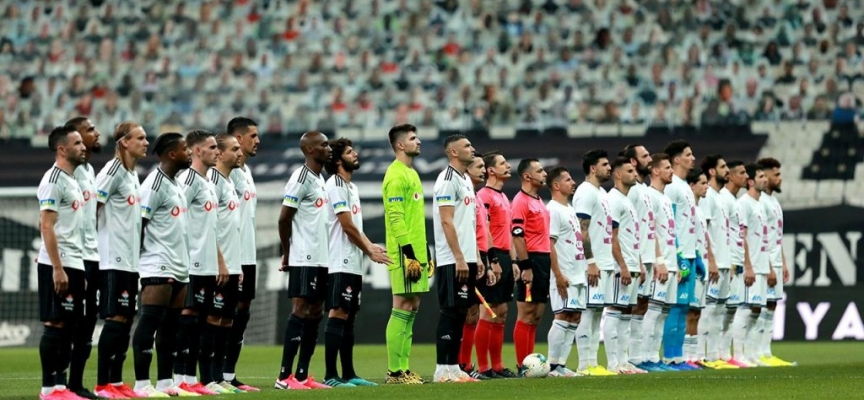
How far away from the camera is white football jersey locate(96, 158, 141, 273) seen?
39.4 feet

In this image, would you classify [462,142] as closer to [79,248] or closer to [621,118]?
[79,248]

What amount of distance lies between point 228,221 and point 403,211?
5.40ft

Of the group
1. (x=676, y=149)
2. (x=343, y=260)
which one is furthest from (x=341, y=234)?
(x=676, y=149)

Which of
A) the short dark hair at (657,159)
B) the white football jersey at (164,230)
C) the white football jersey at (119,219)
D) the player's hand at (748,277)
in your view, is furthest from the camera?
the player's hand at (748,277)

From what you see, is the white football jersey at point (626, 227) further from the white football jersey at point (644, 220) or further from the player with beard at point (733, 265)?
the player with beard at point (733, 265)

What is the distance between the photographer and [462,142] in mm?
14406

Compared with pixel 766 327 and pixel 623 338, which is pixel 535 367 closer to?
pixel 623 338

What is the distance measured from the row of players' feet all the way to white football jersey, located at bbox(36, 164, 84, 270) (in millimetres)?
1018

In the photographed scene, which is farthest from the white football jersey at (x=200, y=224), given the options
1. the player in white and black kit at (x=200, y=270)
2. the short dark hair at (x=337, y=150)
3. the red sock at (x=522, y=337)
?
the red sock at (x=522, y=337)

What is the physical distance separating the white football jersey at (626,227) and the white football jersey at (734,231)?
104 inches

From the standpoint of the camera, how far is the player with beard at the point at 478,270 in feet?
48.0

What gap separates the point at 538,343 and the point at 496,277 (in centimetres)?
969

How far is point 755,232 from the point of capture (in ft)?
63.3

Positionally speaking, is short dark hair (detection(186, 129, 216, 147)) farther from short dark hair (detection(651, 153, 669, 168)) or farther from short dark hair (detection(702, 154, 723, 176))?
short dark hair (detection(702, 154, 723, 176))
